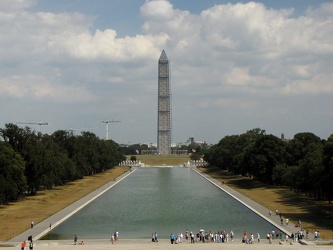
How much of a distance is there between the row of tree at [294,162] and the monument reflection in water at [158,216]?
796 cm

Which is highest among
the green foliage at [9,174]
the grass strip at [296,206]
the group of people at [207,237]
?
the green foliage at [9,174]

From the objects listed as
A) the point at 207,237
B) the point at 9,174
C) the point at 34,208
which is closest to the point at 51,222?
the point at 34,208

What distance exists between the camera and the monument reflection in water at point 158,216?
38.8 meters

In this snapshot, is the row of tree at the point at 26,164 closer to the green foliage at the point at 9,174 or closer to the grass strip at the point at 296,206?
the green foliage at the point at 9,174

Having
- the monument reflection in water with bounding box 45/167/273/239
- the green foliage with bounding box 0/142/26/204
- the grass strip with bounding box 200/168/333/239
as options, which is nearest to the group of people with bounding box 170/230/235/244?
the monument reflection in water with bounding box 45/167/273/239

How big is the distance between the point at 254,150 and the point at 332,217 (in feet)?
121

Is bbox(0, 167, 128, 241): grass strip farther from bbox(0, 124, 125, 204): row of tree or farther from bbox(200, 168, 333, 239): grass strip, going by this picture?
bbox(200, 168, 333, 239): grass strip

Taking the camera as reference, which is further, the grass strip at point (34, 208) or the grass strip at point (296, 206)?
the grass strip at point (296, 206)

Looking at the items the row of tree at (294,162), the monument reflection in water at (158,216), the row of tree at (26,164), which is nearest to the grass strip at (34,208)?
the row of tree at (26,164)

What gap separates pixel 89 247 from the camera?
31.2 meters

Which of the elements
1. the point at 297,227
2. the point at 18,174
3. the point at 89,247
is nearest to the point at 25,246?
the point at 89,247

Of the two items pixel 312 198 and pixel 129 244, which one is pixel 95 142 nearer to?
pixel 312 198

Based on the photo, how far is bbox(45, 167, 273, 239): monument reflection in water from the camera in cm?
3884

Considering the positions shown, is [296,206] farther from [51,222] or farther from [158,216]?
[51,222]
